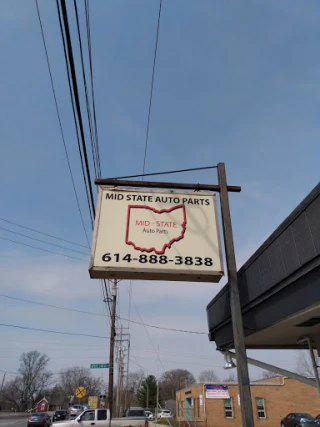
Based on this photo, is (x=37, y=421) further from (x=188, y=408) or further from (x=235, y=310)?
(x=235, y=310)

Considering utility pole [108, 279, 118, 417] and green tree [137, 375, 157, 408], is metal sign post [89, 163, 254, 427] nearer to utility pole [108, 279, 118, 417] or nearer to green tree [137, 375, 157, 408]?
utility pole [108, 279, 118, 417]

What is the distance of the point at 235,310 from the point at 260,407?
31.5 meters

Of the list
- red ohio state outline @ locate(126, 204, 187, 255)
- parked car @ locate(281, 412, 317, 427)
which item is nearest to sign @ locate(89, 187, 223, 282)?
red ohio state outline @ locate(126, 204, 187, 255)

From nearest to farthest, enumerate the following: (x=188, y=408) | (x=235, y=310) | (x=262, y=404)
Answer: (x=235, y=310) → (x=262, y=404) → (x=188, y=408)

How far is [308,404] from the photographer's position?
30.9m

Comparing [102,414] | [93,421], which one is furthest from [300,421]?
[93,421]

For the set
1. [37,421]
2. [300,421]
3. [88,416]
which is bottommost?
[37,421]

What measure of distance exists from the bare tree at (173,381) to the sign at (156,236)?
106 meters

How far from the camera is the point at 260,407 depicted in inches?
1187

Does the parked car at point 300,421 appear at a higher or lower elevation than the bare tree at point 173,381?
lower

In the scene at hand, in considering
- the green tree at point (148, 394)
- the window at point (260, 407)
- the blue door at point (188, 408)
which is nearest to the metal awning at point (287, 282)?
the window at point (260, 407)

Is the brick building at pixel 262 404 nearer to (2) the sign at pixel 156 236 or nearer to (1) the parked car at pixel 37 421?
(1) the parked car at pixel 37 421

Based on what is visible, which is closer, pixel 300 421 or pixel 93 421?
pixel 93 421

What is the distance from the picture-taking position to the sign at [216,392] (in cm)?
2984
